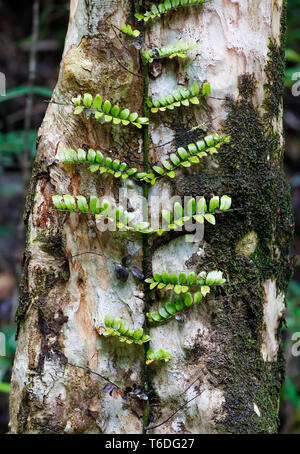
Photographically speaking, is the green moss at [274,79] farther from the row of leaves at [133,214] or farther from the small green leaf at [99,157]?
the small green leaf at [99,157]

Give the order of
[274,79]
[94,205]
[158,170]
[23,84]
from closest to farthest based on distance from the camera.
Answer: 1. [94,205]
2. [158,170]
3. [274,79]
4. [23,84]

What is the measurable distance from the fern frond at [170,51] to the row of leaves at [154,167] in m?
0.31

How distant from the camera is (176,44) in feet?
4.82

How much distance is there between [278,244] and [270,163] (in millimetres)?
341

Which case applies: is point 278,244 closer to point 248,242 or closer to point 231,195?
point 248,242

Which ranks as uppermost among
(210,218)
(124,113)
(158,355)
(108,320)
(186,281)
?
(124,113)

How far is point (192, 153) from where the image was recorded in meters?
1.50

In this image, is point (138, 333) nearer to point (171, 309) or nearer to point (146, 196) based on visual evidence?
point (171, 309)

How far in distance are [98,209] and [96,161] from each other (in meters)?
0.18

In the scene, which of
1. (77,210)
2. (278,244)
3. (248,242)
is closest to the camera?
(77,210)

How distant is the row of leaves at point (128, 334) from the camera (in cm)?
146

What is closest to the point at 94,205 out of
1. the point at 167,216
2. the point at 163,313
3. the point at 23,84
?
the point at 167,216

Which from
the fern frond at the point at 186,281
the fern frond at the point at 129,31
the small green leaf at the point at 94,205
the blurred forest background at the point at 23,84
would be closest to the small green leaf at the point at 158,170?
the small green leaf at the point at 94,205

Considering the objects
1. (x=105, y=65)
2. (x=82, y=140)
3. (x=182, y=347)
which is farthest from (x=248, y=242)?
(x=105, y=65)
